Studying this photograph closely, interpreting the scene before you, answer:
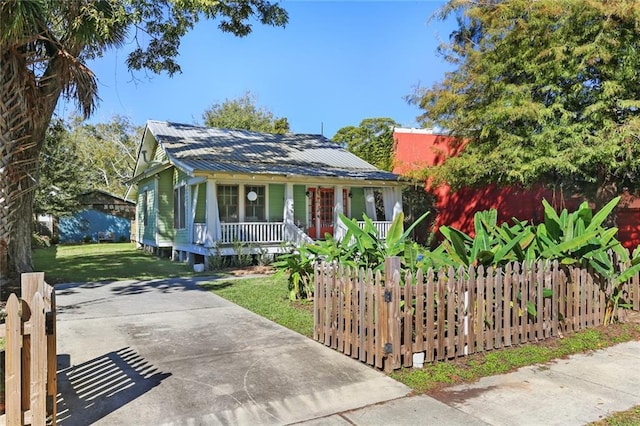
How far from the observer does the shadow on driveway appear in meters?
3.73

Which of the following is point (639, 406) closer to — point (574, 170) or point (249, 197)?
point (574, 170)

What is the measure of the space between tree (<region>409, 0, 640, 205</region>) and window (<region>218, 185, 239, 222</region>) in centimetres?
792

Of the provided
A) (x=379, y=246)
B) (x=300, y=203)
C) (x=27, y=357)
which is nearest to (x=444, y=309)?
(x=379, y=246)

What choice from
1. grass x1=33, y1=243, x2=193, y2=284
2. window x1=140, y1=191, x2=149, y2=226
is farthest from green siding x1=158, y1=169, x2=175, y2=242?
window x1=140, y1=191, x2=149, y2=226

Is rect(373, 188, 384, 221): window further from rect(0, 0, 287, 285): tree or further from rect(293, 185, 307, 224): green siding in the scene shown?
rect(0, 0, 287, 285): tree

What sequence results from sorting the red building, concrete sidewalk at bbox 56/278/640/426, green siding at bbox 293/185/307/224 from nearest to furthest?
1. concrete sidewalk at bbox 56/278/640/426
2. the red building
3. green siding at bbox 293/185/307/224

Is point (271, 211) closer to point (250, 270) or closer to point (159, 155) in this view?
point (250, 270)

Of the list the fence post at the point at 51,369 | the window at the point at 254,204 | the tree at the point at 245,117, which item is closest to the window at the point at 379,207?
the window at the point at 254,204

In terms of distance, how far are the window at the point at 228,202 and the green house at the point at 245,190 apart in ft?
0.12

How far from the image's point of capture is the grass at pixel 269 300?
23.0 feet

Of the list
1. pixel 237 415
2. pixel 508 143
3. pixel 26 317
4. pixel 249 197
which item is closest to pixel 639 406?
pixel 237 415

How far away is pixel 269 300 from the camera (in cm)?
878

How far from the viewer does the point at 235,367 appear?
15.9 feet

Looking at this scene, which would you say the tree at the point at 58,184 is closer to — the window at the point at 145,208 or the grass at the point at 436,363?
the window at the point at 145,208
